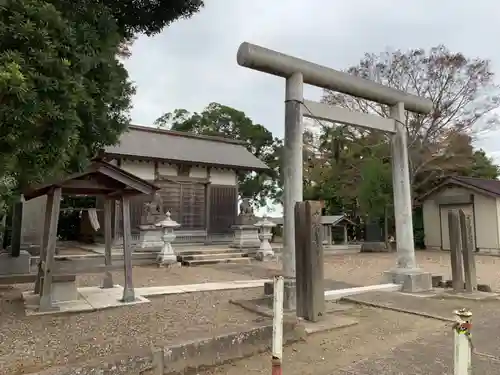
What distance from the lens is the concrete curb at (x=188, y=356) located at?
3.23 m

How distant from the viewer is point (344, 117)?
7527 mm

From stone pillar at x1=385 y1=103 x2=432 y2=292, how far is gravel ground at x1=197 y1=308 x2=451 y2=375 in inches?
93.5

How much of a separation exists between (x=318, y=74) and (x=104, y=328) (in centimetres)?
527

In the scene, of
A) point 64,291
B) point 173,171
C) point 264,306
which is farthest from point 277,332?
point 173,171

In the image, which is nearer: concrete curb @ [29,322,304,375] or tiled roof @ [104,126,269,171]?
concrete curb @ [29,322,304,375]

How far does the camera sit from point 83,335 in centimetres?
476

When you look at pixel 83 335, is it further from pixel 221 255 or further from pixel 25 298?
pixel 221 255

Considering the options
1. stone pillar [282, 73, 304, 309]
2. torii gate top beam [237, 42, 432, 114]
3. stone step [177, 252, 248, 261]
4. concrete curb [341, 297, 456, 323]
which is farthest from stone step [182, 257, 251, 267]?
torii gate top beam [237, 42, 432, 114]

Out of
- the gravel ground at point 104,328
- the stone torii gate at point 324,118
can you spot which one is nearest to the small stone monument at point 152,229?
the gravel ground at point 104,328

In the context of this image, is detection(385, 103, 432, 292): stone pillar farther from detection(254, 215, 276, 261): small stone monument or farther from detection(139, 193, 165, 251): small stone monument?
detection(139, 193, 165, 251): small stone monument

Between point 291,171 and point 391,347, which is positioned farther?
point 291,171

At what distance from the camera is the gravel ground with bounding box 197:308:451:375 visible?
13.0 feet

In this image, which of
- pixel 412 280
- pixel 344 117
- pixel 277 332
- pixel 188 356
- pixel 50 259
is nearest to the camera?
pixel 277 332

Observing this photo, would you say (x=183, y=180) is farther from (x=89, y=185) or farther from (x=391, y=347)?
(x=391, y=347)
